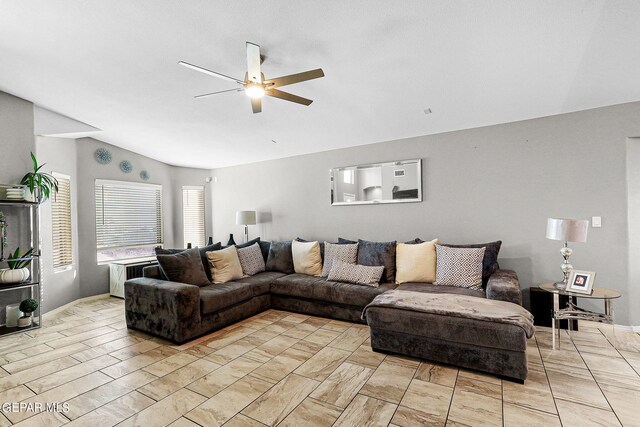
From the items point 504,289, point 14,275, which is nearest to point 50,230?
point 14,275

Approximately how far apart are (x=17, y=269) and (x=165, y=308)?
1.90 meters

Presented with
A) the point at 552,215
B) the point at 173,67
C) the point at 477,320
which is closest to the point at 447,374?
the point at 477,320

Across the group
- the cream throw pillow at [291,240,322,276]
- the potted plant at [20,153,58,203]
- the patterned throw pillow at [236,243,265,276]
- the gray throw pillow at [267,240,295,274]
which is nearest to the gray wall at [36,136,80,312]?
the potted plant at [20,153,58,203]

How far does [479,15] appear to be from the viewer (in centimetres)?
218

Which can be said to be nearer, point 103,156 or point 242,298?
point 242,298

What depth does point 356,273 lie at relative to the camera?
393 centimetres

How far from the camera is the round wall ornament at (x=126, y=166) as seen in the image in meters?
5.45

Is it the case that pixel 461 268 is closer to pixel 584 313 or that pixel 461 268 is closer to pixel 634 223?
pixel 584 313

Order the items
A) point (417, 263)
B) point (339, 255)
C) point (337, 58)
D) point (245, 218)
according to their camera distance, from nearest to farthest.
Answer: point (337, 58) < point (417, 263) < point (339, 255) < point (245, 218)

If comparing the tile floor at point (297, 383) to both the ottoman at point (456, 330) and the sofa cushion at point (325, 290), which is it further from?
the sofa cushion at point (325, 290)

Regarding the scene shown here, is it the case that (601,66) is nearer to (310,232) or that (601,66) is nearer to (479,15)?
(479,15)

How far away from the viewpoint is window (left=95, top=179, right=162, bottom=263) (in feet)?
17.1

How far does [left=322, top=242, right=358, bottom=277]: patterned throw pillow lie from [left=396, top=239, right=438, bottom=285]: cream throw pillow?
0.64 m

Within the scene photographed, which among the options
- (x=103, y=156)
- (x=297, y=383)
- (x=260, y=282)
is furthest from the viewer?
(x=103, y=156)
